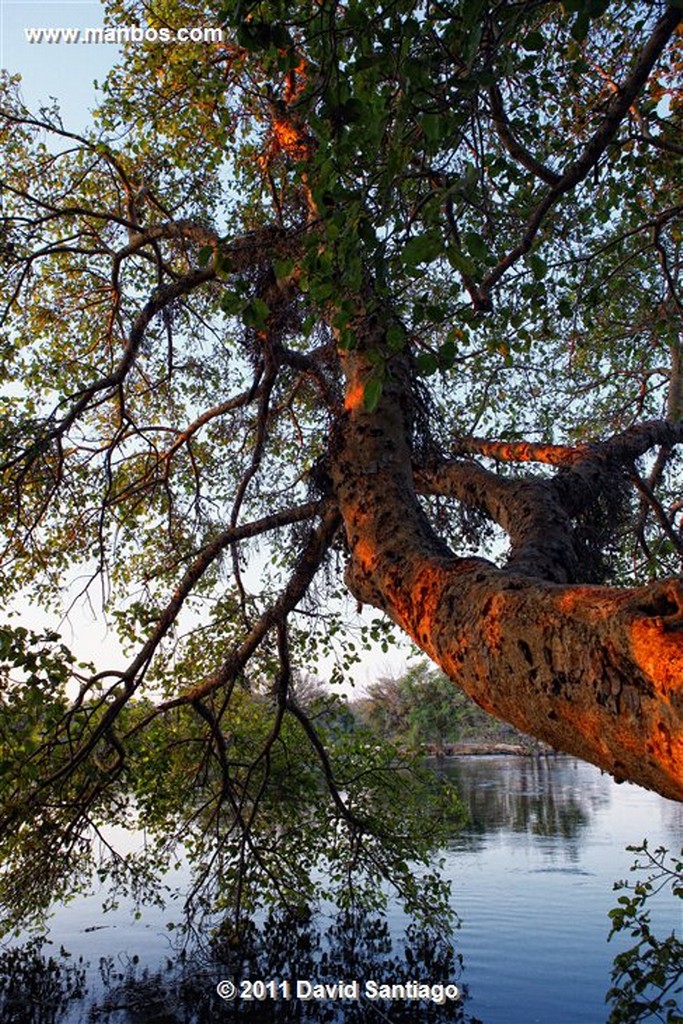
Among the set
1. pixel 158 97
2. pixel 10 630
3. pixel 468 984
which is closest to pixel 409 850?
pixel 468 984

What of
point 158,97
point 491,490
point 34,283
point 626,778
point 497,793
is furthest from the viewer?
point 497,793

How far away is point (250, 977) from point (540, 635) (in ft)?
35.2

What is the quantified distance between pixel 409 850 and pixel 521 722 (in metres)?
6.94

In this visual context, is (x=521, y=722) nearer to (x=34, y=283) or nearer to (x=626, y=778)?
(x=626, y=778)

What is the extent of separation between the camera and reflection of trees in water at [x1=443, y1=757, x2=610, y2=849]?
2543 cm

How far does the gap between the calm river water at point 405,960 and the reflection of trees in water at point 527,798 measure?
2.79 metres

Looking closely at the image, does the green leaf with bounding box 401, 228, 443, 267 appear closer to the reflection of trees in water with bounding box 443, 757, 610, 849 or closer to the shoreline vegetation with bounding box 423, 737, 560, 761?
the reflection of trees in water with bounding box 443, 757, 610, 849

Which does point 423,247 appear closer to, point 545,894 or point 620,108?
point 620,108

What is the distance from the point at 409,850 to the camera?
936 cm

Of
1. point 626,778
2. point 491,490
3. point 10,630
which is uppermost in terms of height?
point 491,490

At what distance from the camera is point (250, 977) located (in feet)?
37.2

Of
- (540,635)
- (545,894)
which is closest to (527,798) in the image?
(545,894)

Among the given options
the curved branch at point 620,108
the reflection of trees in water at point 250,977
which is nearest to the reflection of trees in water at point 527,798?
the reflection of trees in water at point 250,977

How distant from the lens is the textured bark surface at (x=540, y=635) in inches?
97.2
